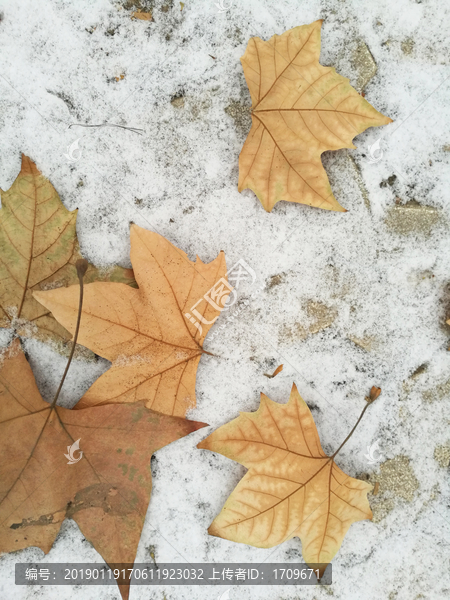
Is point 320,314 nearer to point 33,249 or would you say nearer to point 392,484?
point 392,484

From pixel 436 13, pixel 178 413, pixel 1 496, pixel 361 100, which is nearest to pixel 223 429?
pixel 178 413

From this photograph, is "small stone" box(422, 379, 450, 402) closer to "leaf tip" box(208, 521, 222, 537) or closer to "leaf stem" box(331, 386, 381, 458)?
"leaf stem" box(331, 386, 381, 458)

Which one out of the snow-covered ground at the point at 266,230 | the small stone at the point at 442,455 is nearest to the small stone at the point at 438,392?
the snow-covered ground at the point at 266,230

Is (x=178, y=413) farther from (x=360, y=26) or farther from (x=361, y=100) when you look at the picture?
(x=360, y=26)

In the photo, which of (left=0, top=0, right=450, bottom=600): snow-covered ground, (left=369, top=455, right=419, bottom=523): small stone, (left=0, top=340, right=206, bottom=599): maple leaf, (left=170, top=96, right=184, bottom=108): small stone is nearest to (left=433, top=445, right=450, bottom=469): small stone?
(left=0, top=0, right=450, bottom=600): snow-covered ground

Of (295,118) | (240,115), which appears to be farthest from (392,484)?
(240,115)

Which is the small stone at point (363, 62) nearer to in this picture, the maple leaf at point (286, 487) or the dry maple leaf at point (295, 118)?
the dry maple leaf at point (295, 118)
